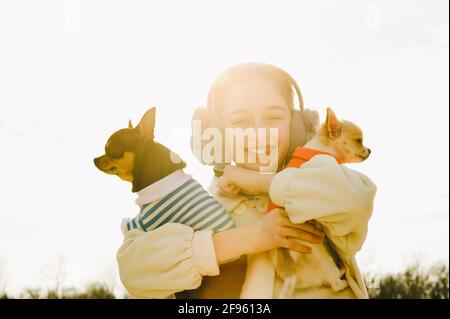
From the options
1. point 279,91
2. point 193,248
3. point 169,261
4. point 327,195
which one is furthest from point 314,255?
point 279,91

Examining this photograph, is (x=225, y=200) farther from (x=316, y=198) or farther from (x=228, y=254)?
(x=316, y=198)

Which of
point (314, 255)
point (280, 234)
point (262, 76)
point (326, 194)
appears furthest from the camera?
point (262, 76)

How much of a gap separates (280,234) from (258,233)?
0.10 m

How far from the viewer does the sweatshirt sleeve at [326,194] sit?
7.11 ft

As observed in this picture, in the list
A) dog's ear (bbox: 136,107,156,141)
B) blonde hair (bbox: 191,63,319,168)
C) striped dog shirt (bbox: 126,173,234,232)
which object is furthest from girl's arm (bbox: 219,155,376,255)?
dog's ear (bbox: 136,107,156,141)

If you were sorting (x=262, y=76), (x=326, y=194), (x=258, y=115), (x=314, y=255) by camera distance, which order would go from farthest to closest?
(x=262, y=76) → (x=258, y=115) → (x=314, y=255) → (x=326, y=194)

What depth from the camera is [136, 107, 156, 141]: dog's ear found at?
8.96 ft

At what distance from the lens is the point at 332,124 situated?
8.80 feet

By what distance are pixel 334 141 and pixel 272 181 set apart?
0.58 metres

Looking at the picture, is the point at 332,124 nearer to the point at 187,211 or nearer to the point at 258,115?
the point at 258,115

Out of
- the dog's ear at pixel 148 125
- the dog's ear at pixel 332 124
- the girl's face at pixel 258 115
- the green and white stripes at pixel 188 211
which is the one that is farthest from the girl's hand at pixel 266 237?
the dog's ear at pixel 148 125

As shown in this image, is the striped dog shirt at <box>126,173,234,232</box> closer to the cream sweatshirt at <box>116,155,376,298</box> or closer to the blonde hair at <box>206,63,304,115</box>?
the cream sweatshirt at <box>116,155,376,298</box>

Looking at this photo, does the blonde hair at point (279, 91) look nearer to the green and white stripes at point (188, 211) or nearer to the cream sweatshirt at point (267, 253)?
the green and white stripes at point (188, 211)

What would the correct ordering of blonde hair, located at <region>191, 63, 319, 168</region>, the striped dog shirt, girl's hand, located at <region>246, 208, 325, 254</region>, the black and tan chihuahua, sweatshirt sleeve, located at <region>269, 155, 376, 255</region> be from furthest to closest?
blonde hair, located at <region>191, 63, 319, 168</region>
the black and tan chihuahua
the striped dog shirt
girl's hand, located at <region>246, 208, 325, 254</region>
sweatshirt sleeve, located at <region>269, 155, 376, 255</region>
